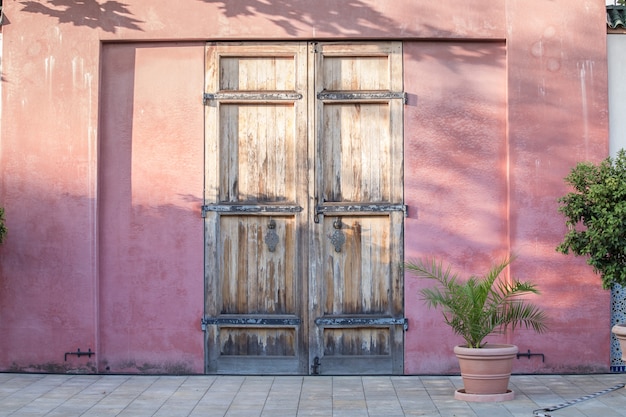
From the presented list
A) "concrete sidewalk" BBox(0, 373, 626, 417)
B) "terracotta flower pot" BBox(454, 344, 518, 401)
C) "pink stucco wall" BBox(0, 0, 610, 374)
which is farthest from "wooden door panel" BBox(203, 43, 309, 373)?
"terracotta flower pot" BBox(454, 344, 518, 401)

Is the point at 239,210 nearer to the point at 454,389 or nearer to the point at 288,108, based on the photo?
the point at 288,108

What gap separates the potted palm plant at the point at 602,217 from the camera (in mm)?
7227

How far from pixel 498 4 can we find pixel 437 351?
3.19 metres

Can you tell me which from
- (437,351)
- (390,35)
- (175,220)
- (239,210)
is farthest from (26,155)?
(437,351)

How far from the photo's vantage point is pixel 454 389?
25.8 feet

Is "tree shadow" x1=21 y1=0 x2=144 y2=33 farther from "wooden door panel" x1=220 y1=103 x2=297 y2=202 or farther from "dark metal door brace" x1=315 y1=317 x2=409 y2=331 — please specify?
"dark metal door brace" x1=315 y1=317 x2=409 y2=331

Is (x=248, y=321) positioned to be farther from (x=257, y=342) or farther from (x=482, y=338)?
(x=482, y=338)

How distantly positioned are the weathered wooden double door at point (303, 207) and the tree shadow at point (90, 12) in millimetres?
851

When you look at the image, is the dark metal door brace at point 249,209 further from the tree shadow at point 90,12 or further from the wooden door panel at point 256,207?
the tree shadow at point 90,12

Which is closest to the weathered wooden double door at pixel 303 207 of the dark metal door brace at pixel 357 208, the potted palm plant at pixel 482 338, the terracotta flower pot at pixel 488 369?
the dark metal door brace at pixel 357 208

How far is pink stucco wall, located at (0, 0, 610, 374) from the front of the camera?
8.59 metres

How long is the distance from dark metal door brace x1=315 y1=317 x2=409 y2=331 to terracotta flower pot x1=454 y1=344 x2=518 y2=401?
1.30m

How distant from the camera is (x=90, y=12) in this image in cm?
880

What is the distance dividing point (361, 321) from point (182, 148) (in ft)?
7.48
